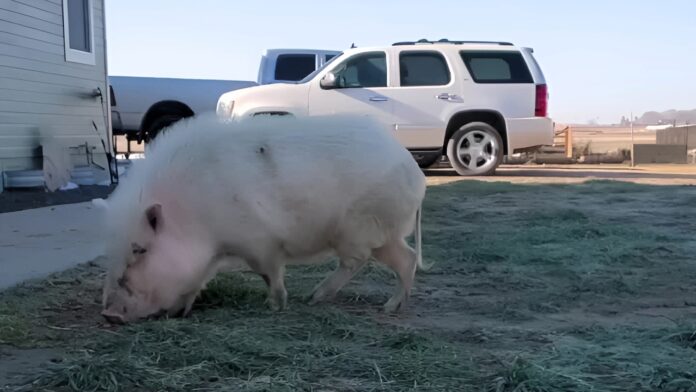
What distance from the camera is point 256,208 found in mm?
4059

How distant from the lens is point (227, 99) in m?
13.0

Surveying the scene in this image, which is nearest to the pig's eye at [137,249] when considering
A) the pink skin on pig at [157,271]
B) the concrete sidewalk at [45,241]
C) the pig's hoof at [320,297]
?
the pink skin on pig at [157,271]

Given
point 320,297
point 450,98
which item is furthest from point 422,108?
point 320,297

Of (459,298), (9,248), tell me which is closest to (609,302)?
(459,298)

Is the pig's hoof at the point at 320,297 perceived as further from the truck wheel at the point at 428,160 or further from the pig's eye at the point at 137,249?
the truck wheel at the point at 428,160

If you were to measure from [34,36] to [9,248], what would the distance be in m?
5.52

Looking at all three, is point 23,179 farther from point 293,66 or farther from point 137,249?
point 293,66

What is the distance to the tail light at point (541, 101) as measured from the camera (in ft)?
43.9

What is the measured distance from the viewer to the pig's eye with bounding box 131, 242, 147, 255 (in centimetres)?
389

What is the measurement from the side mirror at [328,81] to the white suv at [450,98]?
13 centimetres

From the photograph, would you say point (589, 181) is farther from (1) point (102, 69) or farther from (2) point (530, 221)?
(1) point (102, 69)

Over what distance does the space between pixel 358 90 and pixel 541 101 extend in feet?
10.5

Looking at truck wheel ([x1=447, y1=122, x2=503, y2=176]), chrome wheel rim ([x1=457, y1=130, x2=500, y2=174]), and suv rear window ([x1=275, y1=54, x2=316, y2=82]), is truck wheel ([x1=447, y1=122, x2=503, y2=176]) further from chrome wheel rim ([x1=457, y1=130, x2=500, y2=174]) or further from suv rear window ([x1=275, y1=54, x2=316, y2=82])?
suv rear window ([x1=275, y1=54, x2=316, y2=82])

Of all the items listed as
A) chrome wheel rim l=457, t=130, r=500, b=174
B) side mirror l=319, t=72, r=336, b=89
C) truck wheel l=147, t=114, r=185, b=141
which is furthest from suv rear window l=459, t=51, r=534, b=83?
truck wheel l=147, t=114, r=185, b=141
